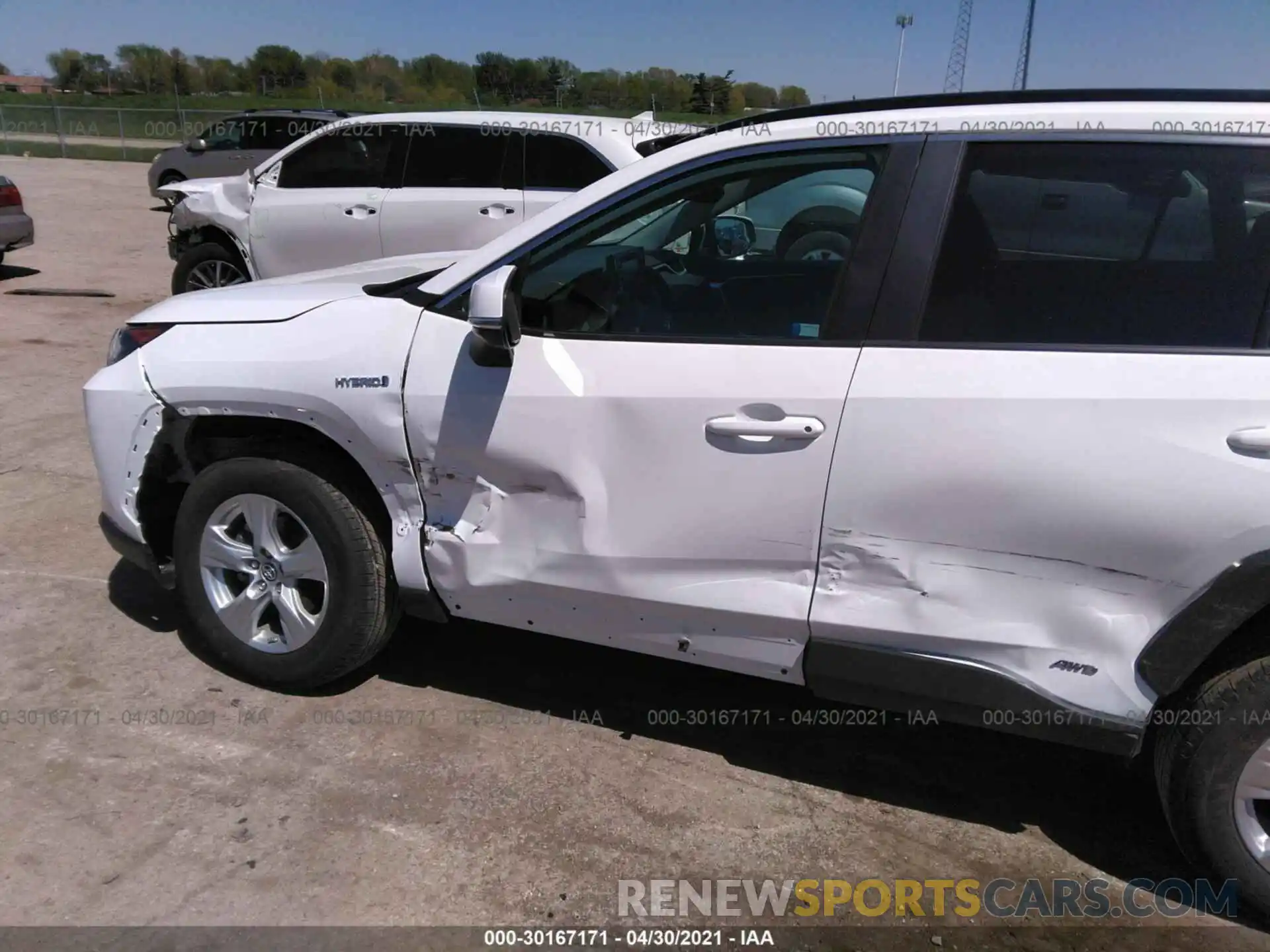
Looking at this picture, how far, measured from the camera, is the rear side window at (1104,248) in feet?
8.19

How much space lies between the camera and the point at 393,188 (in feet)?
25.8

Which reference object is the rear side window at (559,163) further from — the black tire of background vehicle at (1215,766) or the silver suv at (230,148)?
the silver suv at (230,148)

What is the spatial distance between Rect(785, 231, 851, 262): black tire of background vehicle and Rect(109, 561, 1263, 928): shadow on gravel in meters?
1.55

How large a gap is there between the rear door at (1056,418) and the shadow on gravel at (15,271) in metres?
11.5

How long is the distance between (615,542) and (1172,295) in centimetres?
158

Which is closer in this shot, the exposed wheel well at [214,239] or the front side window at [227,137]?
the exposed wheel well at [214,239]

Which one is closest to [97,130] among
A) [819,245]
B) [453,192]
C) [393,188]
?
[393,188]

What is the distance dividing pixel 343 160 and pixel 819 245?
6.03m

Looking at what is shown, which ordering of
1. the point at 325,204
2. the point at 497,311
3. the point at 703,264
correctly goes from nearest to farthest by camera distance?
the point at 497,311
the point at 703,264
the point at 325,204

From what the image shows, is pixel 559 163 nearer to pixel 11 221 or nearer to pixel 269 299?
pixel 269 299

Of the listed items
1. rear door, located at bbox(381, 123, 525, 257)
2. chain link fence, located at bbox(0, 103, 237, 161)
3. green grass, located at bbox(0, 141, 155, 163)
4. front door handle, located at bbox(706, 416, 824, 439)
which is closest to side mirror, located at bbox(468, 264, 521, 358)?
front door handle, located at bbox(706, 416, 824, 439)

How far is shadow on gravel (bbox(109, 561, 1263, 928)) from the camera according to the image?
10.1 feet

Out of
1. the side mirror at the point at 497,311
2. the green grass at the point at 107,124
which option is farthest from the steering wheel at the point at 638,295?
the green grass at the point at 107,124

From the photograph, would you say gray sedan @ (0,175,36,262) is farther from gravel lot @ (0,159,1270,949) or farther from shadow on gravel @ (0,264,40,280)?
gravel lot @ (0,159,1270,949)
